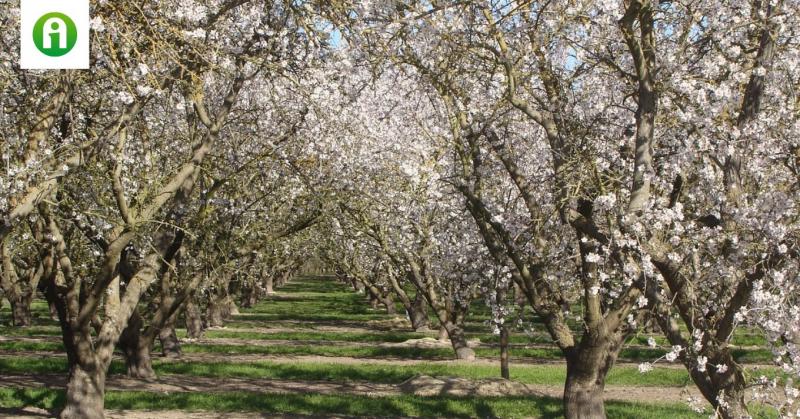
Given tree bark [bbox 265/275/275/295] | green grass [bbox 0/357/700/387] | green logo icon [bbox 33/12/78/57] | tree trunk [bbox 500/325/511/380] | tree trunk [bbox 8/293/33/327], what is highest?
green logo icon [bbox 33/12/78/57]

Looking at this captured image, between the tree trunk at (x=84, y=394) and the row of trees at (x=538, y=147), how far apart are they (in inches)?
1.2

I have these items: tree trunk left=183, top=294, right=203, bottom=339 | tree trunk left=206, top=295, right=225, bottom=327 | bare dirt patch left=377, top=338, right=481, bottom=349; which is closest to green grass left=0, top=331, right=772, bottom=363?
bare dirt patch left=377, top=338, right=481, bottom=349

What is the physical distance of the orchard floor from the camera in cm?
1530

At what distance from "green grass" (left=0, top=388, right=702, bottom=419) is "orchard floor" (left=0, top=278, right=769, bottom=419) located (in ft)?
0.06

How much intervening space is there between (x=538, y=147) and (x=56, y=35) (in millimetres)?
9216

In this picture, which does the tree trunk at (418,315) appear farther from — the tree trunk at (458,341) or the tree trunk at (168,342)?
the tree trunk at (168,342)

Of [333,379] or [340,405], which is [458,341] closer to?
[333,379]

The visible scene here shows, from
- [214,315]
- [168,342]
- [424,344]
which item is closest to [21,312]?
[214,315]

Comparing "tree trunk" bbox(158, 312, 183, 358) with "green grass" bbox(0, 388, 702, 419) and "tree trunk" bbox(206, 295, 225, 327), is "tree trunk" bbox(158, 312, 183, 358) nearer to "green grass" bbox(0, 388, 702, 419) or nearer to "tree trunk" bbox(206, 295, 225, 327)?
"green grass" bbox(0, 388, 702, 419)

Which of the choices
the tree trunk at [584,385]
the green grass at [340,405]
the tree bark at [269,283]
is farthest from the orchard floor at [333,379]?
the tree bark at [269,283]

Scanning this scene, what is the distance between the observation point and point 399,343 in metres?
29.1

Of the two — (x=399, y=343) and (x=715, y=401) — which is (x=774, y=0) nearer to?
(x=715, y=401)

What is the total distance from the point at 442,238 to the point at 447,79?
14807 millimetres

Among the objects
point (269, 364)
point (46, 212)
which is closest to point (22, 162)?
point (46, 212)
